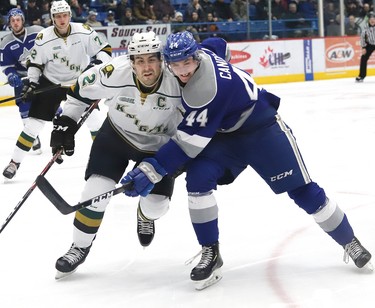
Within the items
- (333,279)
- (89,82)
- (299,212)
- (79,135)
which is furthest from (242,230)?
(79,135)

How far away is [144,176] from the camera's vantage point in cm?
257

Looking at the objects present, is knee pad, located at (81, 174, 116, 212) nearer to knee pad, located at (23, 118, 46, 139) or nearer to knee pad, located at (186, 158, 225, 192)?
knee pad, located at (186, 158, 225, 192)

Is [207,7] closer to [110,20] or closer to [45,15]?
[110,20]

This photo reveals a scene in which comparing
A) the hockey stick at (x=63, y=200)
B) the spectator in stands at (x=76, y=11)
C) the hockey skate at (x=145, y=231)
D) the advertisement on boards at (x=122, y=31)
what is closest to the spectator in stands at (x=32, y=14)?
the spectator in stands at (x=76, y=11)

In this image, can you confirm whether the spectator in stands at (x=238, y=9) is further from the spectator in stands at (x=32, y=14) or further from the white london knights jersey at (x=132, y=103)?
the white london knights jersey at (x=132, y=103)

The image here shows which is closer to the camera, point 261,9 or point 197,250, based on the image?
point 197,250

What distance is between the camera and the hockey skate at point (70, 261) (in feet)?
9.20

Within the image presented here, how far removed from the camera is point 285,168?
264 cm

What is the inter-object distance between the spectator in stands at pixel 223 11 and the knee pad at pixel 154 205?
358 inches

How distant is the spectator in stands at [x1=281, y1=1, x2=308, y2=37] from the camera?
12.1 m

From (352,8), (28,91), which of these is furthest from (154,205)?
(352,8)

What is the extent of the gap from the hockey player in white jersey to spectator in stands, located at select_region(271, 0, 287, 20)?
960 centimetres

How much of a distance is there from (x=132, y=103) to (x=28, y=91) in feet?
7.83

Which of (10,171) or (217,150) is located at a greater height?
(217,150)
